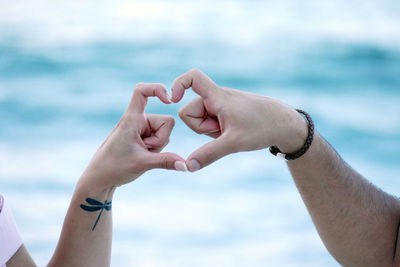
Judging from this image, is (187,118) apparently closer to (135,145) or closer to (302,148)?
(135,145)

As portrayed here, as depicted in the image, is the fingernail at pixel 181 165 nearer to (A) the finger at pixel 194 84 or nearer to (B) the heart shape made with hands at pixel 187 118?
(B) the heart shape made with hands at pixel 187 118

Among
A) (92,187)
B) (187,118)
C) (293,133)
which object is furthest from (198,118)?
(92,187)

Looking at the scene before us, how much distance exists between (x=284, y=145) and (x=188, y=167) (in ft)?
1.37

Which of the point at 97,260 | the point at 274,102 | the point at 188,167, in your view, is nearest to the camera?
the point at 188,167

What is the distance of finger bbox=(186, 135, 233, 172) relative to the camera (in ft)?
4.30

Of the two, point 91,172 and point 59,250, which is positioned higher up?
point 91,172

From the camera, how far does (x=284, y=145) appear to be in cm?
159

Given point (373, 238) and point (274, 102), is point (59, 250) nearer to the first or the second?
point (274, 102)

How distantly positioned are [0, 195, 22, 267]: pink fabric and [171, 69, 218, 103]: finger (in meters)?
0.75

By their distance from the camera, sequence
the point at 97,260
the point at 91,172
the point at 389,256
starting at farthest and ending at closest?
1. the point at 389,256
2. the point at 97,260
3. the point at 91,172

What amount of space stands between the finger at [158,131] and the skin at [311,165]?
114 mm

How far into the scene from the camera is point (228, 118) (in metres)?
1.36

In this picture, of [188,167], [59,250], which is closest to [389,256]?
[188,167]

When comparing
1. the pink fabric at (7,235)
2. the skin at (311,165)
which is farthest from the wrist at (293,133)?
the pink fabric at (7,235)
